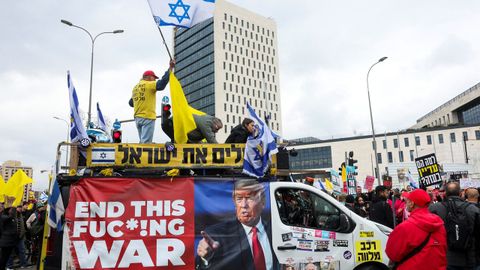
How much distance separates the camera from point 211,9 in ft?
27.7

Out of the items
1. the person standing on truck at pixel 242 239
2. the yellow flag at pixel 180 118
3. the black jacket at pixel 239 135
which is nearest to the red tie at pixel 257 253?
the person standing on truck at pixel 242 239

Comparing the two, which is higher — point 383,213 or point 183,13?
point 183,13

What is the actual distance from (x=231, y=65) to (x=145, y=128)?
340ft

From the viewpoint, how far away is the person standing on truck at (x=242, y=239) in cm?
558

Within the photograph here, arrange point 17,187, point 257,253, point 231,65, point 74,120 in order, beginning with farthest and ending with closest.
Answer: point 231,65
point 17,187
point 74,120
point 257,253

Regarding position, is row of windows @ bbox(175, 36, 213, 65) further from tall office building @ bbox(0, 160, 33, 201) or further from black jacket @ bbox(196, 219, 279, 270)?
black jacket @ bbox(196, 219, 279, 270)

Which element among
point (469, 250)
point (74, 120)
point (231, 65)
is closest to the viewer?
point (469, 250)

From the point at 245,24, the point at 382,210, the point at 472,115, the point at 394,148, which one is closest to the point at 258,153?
the point at 382,210

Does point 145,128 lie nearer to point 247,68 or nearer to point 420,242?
point 420,242

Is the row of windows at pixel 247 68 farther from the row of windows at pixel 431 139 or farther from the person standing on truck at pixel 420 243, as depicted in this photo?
the person standing on truck at pixel 420 243

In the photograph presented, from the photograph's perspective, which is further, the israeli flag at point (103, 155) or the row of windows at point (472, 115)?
the row of windows at point (472, 115)

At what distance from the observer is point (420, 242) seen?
4.57 meters

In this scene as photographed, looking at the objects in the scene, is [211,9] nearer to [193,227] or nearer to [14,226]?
[193,227]

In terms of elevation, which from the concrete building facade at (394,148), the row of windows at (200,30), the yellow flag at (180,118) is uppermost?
the row of windows at (200,30)
